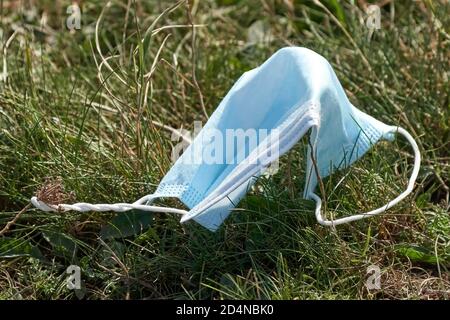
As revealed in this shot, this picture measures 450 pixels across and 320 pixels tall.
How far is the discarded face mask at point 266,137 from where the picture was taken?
82.8 inches

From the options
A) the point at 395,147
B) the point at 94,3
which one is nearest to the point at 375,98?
the point at 395,147

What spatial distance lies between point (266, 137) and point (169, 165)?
1.08 feet

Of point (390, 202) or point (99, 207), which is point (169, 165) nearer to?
point (99, 207)

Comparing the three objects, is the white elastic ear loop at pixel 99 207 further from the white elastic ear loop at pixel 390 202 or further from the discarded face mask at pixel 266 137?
the white elastic ear loop at pixel 390 202

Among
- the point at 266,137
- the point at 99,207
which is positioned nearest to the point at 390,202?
the point at 266,137

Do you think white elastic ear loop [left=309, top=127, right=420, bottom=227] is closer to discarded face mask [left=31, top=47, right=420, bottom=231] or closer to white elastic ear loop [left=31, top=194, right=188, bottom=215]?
discarded face mask [left=31, top=47, right=420, bottom=231]

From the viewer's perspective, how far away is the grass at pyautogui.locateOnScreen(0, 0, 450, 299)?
2146 millimetres

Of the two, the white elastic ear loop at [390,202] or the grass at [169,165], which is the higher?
the white elastic ear loop at [390,202]

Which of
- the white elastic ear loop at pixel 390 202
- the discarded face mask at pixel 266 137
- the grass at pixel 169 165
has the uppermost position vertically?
the discarded face mask at pixel 266 137

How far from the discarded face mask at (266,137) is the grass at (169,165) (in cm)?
5

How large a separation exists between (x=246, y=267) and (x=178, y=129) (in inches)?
22.5

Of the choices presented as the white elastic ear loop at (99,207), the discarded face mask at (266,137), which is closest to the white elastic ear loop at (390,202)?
the discarded face mask at (266,137)

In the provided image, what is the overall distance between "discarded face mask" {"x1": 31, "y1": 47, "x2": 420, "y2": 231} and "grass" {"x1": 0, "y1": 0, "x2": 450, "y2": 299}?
5 centimetres

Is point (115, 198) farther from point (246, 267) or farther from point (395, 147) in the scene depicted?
point (395, 147)
